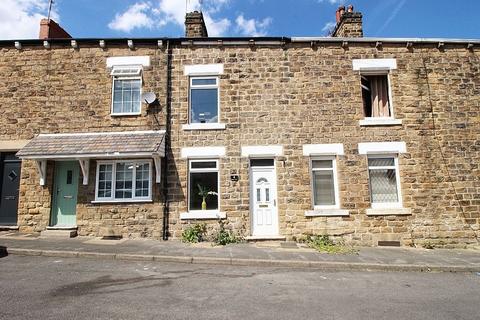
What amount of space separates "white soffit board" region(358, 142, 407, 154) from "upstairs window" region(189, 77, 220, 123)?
5.11m

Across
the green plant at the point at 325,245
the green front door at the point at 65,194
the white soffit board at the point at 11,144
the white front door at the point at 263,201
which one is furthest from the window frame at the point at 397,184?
the white soffit board at the point at 11,144

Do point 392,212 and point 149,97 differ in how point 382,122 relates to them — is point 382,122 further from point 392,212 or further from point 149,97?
point 149,97

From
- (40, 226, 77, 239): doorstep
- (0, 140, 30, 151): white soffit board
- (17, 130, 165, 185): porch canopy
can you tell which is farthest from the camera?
(0, 140, 30, 151): white soffit board

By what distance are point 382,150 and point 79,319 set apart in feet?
32.0

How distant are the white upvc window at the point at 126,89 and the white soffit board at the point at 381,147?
7.78 meters

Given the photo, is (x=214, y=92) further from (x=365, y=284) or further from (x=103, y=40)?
(x=365, y=284)

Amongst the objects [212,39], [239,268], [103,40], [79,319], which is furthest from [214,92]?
[79,319]

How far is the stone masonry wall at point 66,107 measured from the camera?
10531 mm

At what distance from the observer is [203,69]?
36.7ft

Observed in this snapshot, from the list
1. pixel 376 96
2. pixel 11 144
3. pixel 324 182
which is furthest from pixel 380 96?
pixel 11 144

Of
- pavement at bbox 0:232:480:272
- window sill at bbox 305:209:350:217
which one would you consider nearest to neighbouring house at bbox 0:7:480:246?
window sill at bbox 305:209:350:217

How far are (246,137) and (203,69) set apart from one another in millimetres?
2883

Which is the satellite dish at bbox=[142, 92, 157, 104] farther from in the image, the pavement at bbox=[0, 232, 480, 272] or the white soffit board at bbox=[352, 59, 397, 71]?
the white soffit board at bbox=[352, 59, 397, 71]

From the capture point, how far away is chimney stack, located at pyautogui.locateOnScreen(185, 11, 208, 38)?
464 inches
